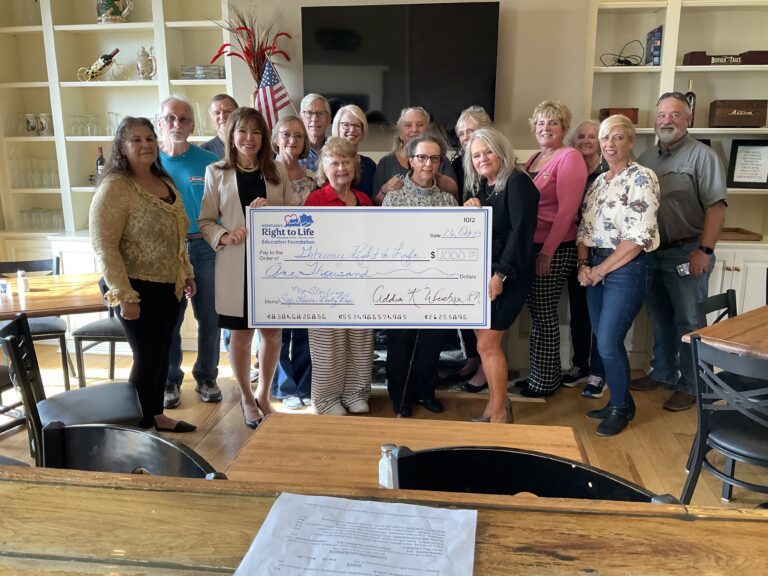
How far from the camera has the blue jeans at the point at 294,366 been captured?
149 inches

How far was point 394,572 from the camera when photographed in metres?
0.76

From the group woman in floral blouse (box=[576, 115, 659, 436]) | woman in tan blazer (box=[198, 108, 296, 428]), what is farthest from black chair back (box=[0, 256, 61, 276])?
woman in floral blouse (box=[576, 115, 659, 436])

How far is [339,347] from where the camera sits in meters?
3.40

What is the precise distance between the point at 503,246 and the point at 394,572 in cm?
242

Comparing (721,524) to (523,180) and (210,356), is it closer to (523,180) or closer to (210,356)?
(523,180)

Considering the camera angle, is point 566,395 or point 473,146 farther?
point 566,395

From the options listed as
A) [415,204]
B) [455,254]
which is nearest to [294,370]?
[415,204]

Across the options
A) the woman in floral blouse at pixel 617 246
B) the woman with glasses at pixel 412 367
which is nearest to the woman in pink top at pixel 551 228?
the woman in floral blouse at pixel 617 246

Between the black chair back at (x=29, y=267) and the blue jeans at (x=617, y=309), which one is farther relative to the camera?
the black chair back at (x=29, y=267)

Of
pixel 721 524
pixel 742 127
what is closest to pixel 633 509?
pixel 721 524

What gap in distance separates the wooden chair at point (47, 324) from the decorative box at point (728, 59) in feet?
13.7

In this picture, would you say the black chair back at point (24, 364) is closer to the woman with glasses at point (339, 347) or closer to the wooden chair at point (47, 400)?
the wooden chair at point (47, 400)

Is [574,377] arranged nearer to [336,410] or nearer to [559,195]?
[559,195]

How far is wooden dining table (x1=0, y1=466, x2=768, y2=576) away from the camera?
0.79 meters
